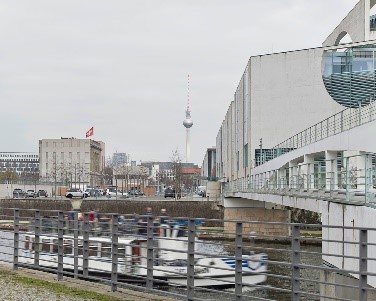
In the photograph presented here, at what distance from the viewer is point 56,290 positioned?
12.5 m

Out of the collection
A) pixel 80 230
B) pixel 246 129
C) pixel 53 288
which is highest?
pixel 246 129

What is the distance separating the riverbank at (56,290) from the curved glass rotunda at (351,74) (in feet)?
124

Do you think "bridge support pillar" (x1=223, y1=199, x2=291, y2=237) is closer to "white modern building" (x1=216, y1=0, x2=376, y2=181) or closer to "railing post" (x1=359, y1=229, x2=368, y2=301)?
"white modern building" (x1=216, y1=0, x2=376, y2=181)

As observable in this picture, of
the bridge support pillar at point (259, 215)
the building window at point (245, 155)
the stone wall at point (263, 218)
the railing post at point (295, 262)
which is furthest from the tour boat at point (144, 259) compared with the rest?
the building window at point (245, 155)

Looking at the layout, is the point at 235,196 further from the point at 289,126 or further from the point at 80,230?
the point at 80,230

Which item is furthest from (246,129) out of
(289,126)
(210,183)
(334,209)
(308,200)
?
(334,209)

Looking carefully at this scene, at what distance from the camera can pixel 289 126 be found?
218ft

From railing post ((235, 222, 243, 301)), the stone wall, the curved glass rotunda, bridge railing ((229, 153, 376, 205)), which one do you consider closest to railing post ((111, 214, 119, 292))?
railing post ((235, 222, 243, 301))

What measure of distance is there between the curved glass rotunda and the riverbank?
124ft

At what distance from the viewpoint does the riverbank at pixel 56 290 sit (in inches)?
456

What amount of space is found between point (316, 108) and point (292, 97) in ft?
8.36

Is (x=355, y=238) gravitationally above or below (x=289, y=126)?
below

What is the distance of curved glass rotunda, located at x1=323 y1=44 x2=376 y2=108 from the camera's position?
169ft

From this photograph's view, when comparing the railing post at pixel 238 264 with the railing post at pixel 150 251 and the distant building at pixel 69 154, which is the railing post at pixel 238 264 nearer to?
the railing post at pixel 150 251
